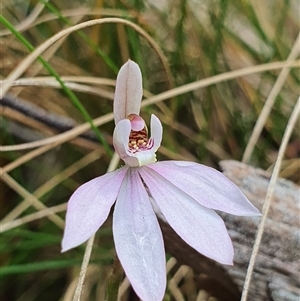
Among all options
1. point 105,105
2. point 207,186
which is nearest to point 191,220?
point 207,186

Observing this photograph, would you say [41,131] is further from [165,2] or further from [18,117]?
[165,2]

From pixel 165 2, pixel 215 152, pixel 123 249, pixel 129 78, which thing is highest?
pixel 165 2

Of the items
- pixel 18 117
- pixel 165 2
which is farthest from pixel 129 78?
pixel 165 2

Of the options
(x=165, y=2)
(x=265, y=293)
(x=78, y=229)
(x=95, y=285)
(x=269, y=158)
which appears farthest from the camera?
(x=165, y=2)

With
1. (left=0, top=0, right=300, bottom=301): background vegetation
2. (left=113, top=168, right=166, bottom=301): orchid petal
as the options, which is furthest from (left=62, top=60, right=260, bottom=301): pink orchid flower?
(left=0, top=0, right=300, bottom=301): background vegetation

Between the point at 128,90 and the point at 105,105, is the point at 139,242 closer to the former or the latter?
the point at 128,90

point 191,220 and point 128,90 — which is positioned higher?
point 128,90
